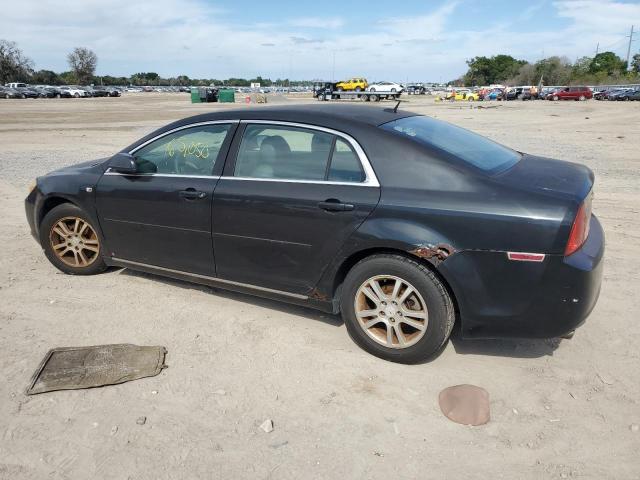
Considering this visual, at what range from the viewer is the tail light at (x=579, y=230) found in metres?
2.89

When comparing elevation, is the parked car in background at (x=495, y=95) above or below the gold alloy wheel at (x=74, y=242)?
below

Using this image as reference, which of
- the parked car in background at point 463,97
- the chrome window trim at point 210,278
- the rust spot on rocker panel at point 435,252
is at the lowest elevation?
the parked car in background at point 463,97

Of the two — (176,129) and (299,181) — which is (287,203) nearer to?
(299,181)

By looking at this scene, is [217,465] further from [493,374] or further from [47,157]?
[47,157]

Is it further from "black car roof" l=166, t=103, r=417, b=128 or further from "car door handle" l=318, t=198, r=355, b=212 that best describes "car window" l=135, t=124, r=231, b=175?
"car door handle" l=318, t=198, r=355, b=212

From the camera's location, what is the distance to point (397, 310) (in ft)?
10.9

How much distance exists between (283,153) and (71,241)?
2.50 meters

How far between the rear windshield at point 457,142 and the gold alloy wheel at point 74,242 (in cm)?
308

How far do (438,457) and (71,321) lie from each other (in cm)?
308

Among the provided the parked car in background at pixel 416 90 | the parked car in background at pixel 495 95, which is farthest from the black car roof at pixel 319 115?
the parked car in background at pixel 416 90

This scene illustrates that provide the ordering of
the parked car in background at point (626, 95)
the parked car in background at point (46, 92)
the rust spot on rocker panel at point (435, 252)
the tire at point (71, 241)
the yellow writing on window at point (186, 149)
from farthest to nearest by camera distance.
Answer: the parked car in background at point (46, 92) → the parked car in background at point (626, 95) → the tire at point (71, 241) → the yellow writing on window at point (186, 149) → the rust spot on rocker panel at point (435, 252)

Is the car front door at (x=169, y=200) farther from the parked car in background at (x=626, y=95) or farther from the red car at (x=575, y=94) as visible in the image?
the red car at (x=575, y=94)

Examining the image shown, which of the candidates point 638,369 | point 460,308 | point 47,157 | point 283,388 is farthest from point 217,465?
point 47,157

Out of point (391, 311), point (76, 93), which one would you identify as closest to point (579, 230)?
point (391, 311)
